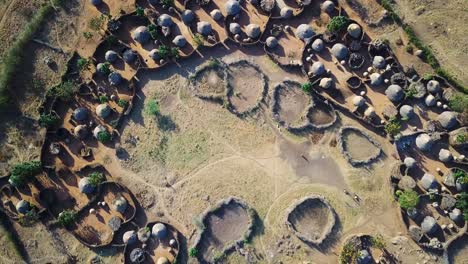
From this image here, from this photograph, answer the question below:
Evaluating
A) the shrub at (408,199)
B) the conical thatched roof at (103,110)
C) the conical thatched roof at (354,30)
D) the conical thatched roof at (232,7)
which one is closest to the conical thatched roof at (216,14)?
the conical thatched roof at (232,7)

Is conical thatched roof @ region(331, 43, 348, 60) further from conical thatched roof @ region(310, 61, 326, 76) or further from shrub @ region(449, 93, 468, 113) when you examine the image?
shrub @ region(449, 93, 468, 113)

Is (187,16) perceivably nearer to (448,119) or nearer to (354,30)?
(354,30)

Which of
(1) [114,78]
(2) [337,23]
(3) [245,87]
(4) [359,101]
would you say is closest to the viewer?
(4) [359,101]

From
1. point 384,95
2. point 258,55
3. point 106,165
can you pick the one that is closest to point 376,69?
point 384,95

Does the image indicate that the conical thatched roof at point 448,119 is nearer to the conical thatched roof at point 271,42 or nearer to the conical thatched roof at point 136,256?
the conical thatched roof at point 271,42

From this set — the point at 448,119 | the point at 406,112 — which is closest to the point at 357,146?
the point at 406,112

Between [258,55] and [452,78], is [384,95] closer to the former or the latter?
[452,78]
